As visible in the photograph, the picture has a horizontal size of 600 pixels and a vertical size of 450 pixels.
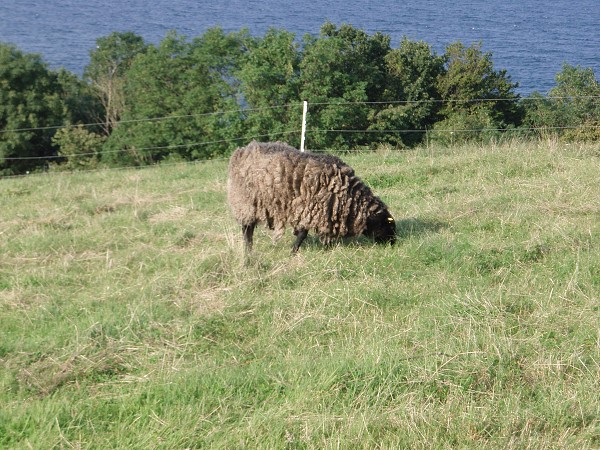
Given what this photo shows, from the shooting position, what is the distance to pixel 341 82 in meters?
34.2

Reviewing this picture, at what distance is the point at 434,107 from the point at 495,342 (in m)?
32.7

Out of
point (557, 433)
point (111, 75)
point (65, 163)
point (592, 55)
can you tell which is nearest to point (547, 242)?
point (557, 433)

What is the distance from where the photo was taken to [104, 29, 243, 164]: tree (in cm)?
3600

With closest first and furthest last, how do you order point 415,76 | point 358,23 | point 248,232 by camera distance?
point 248,232, point 415,76, point 358,23

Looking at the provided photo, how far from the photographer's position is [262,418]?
396 cm

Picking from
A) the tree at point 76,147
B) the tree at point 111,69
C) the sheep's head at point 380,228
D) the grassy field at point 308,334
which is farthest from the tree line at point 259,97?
the grassy field at point 308,334

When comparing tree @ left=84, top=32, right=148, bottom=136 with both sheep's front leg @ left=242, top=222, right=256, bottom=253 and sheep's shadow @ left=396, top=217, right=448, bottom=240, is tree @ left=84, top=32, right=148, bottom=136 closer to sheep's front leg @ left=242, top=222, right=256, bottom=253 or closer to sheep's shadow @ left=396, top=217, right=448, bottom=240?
sheep's front leg @ left=242, top=222, right=256, bottom=253

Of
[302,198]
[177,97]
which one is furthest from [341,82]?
[302,198]

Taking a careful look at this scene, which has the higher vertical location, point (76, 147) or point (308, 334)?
point (76, 147)

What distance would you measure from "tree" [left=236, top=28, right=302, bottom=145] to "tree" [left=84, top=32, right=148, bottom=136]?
11345mm

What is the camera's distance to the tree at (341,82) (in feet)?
98.0

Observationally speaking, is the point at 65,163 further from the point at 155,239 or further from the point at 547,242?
the point at 547,242

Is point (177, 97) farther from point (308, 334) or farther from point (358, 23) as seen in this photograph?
point (308, 334)

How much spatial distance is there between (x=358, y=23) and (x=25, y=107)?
117ft
